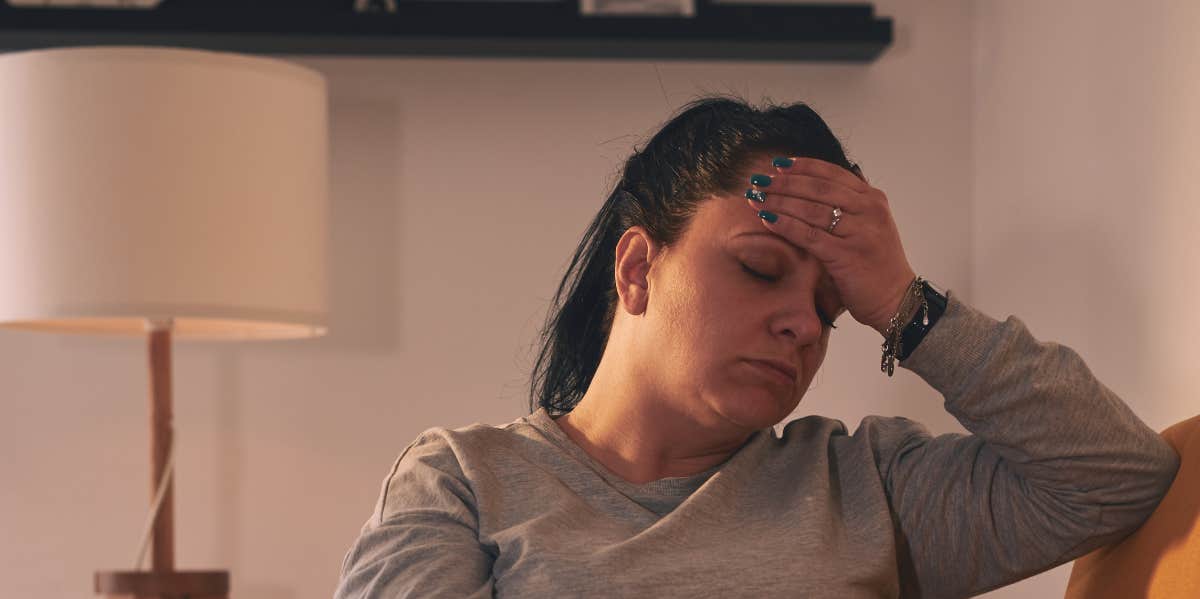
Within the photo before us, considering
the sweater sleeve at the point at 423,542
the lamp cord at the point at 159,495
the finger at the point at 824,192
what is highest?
the finger at the point at 824,192

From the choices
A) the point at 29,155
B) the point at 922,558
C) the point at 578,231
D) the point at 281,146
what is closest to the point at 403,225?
the point at 578,231

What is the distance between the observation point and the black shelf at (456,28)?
2.46 meters

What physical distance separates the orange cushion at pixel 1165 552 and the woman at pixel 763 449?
2 cm

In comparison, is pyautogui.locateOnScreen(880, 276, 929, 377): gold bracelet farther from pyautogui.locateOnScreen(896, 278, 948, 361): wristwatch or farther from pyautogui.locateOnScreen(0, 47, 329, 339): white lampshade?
pyautogui.locateOnScreen(0, 47, 329, 339): white lampshade

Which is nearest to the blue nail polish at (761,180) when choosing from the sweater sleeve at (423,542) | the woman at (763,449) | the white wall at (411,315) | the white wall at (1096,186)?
the woman at (763,449)

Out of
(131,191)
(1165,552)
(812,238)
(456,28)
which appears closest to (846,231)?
(812,238)

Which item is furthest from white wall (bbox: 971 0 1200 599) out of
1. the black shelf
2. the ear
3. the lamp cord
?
the lamp cord

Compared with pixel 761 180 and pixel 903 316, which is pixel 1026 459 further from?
pixel 761 180

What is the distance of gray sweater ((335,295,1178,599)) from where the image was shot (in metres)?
1.26

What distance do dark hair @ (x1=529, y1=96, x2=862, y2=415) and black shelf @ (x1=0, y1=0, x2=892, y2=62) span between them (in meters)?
0.94

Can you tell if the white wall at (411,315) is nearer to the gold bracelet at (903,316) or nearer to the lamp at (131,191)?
the lamp at (131,191)

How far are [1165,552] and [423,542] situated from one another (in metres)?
0.65

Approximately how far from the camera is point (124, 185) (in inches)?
82.0

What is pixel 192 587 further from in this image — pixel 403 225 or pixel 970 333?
pixel 970 333
